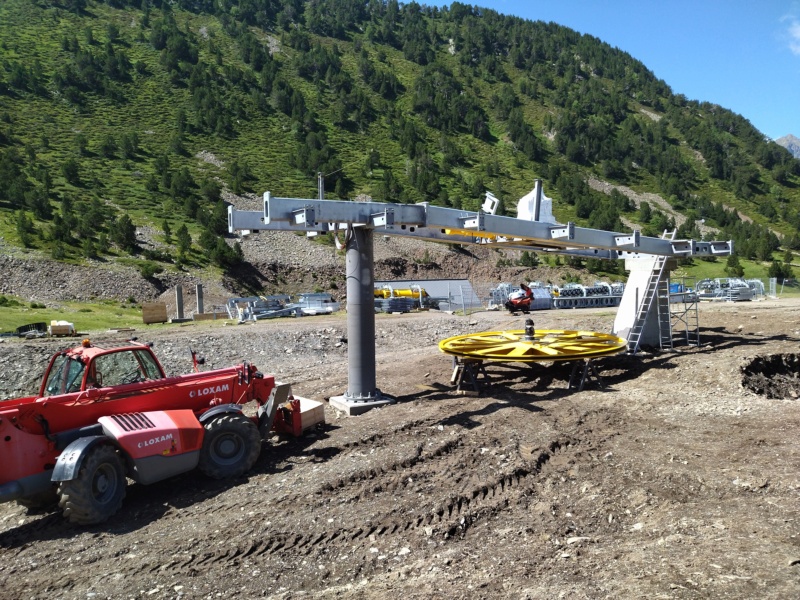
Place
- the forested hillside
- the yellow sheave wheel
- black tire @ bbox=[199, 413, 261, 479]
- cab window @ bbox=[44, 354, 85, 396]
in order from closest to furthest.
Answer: cab window @ bbox=[44, 354, 85, 396] < black tire @ bbox=[199, 413, 261, 479] < the yellow sheave wheel < the forested hillside

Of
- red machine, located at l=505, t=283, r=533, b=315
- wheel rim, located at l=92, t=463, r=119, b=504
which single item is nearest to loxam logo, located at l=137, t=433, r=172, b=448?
wheel rim, located at l=92, t=463, r=119, b=504

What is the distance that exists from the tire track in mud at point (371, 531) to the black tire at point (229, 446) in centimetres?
182

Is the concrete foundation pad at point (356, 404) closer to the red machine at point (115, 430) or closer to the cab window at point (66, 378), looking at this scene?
the red machine at point (115, 430)

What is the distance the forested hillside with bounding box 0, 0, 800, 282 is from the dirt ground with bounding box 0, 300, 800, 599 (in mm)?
38892

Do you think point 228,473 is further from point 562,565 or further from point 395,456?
point 562,565

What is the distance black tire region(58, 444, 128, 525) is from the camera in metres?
6.93

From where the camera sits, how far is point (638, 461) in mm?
8242

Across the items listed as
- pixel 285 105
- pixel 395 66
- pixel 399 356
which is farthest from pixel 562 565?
pixel 395 66

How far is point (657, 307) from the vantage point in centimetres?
1592

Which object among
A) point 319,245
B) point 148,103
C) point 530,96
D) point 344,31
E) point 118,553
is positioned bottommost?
point 118,553

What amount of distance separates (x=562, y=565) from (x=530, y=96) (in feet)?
422

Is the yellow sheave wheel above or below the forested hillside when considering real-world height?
below

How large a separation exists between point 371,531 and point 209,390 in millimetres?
3597

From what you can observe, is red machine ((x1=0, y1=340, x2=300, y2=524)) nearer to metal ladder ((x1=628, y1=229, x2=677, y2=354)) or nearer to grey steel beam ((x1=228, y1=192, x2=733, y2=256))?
grey steel beam ((x1=228, y1=192, x2=733, y2=256))
